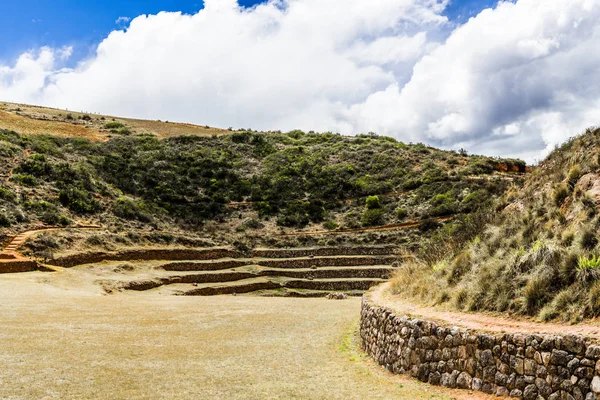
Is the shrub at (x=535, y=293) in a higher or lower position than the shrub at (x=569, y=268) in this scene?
lower

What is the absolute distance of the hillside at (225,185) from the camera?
1347 inches

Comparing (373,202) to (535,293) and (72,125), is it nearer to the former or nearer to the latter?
(535,293)

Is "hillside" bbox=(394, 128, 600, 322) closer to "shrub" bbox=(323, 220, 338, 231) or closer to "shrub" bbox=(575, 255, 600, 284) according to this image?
"shrub" bbox=(575, 255, 600, 284)

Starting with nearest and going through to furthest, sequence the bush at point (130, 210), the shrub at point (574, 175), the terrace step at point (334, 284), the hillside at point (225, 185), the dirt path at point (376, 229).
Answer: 1. the shrub at point (574, 175)
2. the terrace step at point (334, 284)
3. the hillside at point (225, 185)
4. the bush at point (130, 210)
5. the dirt path at point (376, 229)

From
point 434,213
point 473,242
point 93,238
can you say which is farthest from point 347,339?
point 434,213

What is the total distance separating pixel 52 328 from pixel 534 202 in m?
11.7

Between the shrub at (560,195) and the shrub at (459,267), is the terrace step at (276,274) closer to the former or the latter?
the shrub at (459,267)

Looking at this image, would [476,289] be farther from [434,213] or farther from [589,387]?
[434,213]

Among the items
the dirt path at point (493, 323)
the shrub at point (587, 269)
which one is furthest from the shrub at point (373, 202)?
the shrub at point (587, 269)

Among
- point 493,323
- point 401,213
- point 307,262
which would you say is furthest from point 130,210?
point 493,323

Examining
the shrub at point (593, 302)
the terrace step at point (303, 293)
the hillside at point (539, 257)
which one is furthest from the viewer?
the terrace step at point (303, 293)

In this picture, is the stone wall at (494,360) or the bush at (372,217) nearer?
the stone wall at (494,360)

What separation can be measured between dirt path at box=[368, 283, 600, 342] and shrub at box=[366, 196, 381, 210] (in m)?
34.7

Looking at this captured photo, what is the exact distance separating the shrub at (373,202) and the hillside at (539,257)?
31685 millimetres
